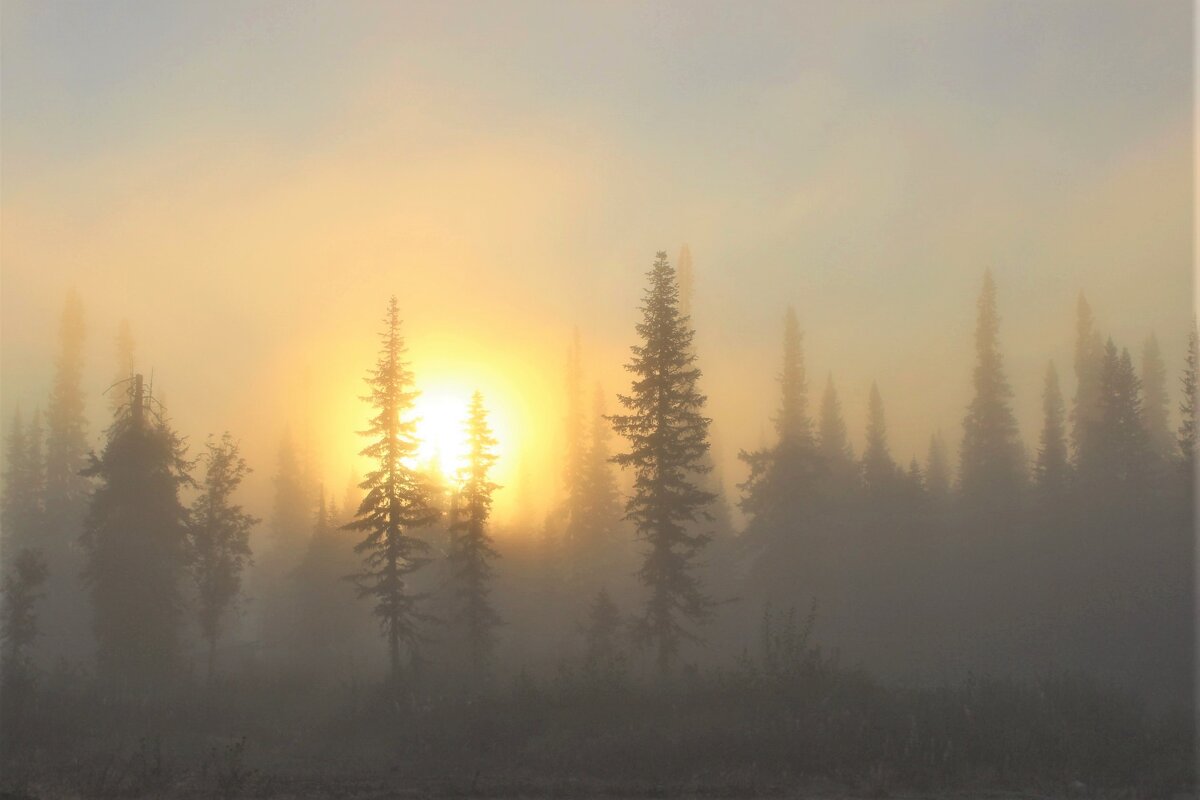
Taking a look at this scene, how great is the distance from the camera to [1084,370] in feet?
246

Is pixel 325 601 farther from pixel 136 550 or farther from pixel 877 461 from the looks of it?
pixel 877 461

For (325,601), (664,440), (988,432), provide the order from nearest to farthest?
(664,440) < (325,601) < (988,432)

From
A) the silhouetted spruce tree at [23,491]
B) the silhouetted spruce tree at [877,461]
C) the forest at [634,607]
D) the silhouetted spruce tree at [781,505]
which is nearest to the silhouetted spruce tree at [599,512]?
the forest at [634,607]

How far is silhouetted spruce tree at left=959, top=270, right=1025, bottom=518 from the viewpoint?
65.7 meters

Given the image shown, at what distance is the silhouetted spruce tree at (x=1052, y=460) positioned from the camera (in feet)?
212

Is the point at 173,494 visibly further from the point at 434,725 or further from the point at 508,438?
the point at 508,438

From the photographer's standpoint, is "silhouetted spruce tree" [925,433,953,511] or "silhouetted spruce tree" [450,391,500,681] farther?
"silhouetted spruce tree" [925,433,953,511]

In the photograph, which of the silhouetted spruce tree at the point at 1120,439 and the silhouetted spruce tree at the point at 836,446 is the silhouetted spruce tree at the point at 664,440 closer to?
the silhouetted spruce tree at the point at 836,446

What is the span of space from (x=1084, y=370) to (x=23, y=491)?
87473mm

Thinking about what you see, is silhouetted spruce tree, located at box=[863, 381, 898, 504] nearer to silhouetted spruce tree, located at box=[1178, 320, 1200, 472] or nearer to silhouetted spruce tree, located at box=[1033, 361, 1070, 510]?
silhouetted spruce tree, located at box=[1033, 361, 1070, 510]

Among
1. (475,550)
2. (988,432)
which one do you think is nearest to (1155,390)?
(988,432)

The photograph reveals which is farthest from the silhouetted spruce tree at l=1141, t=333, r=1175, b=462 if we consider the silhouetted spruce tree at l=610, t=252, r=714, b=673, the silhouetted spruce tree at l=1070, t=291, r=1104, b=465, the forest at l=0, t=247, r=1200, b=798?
the silhouetted spruce tree at l=610, t=252, r=714, b=673

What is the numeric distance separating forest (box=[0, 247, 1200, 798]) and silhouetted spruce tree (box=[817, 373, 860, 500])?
0.28m

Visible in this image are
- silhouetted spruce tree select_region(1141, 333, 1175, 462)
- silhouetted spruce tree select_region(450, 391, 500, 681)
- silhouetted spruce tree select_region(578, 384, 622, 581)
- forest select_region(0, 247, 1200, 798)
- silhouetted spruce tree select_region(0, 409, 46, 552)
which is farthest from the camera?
silhouetted spruce tree select_region(1141, 333, 1175, 462)
